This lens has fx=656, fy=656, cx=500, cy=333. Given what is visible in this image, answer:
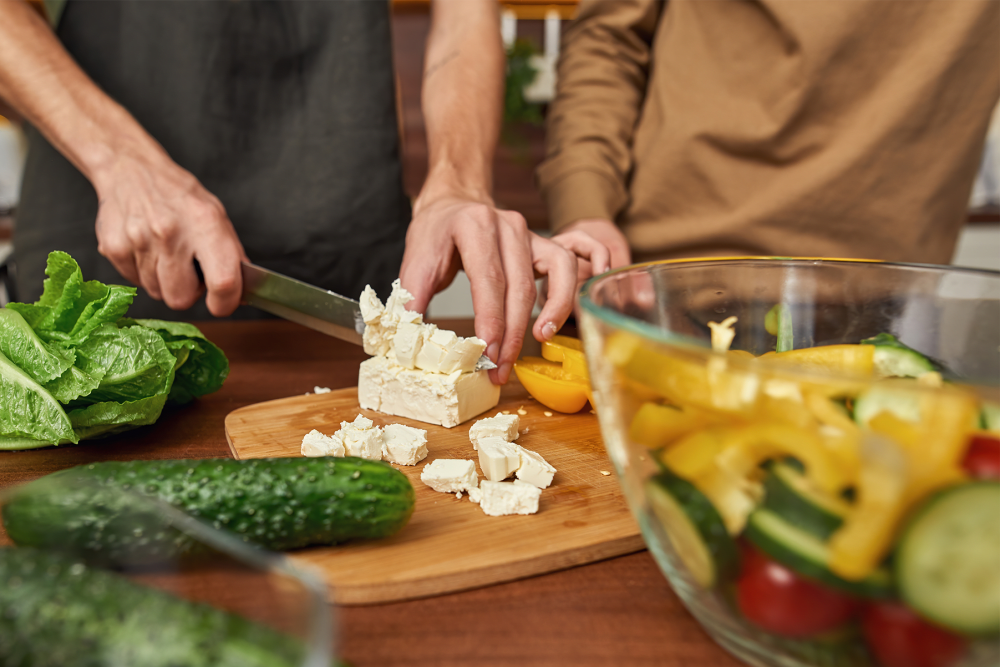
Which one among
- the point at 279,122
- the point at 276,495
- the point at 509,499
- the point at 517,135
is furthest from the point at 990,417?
the point at 517,135

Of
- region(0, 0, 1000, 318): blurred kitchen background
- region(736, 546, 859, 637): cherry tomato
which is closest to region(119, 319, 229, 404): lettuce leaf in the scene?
region(736, 546, 859, 637): cherry tomato

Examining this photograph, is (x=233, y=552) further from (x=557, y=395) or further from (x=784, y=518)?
(x=557, y=395)

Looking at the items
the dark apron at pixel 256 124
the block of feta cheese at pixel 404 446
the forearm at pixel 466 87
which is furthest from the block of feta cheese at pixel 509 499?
the dark apron at pixel 256 124

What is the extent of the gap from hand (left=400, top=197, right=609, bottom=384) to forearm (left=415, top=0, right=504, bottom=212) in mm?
311

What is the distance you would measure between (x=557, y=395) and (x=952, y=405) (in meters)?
0.73

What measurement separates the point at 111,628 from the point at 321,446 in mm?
489

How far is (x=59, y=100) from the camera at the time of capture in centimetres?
131

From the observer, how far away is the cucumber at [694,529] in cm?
45

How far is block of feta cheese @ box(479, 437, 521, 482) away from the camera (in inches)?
32.1

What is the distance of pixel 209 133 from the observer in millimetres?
1703

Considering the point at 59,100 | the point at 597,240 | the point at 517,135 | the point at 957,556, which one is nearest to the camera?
the point at 957,556

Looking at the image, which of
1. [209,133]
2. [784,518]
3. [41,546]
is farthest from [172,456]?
[209,133]

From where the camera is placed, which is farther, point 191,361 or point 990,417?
point 191,361

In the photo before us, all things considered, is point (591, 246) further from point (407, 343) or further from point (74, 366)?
point (74, 366)
